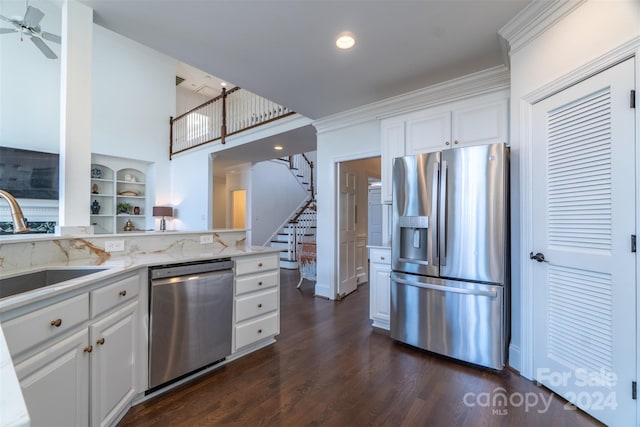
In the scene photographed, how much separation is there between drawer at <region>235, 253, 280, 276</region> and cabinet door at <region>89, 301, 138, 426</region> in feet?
→ 2.61

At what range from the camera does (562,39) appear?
1.90 m

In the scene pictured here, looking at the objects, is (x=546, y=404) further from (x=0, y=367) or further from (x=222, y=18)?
(x=222, y=18)

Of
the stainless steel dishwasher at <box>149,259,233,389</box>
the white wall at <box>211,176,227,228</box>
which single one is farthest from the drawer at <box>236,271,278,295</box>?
the white wall at <box>211,176,227,228</box>

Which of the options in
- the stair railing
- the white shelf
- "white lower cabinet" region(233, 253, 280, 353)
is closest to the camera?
"white lower cabinet" region(233, 253, 280, 353)

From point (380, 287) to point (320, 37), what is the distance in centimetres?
249

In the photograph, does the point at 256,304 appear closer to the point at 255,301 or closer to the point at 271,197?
the point at 255,301

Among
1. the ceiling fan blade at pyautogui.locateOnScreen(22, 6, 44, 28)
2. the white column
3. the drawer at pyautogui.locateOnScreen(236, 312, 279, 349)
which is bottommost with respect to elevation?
the drawer at pyautogui.locateOnScreen(236, 312, 279, 349)

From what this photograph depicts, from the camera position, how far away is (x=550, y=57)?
6.53 feet

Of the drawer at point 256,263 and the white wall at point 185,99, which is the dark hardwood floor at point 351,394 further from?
the white wall at point 185,99

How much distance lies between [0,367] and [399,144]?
10.9ft

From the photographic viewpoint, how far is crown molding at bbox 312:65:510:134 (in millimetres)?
2770

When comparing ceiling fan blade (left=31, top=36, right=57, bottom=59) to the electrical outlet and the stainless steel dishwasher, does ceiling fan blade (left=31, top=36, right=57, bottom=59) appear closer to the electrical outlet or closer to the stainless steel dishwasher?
the electrical outlet

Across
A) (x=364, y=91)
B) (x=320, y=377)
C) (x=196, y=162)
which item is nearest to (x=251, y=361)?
(x=320, y=377)

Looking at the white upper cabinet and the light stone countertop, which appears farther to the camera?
the white upper cabinet
